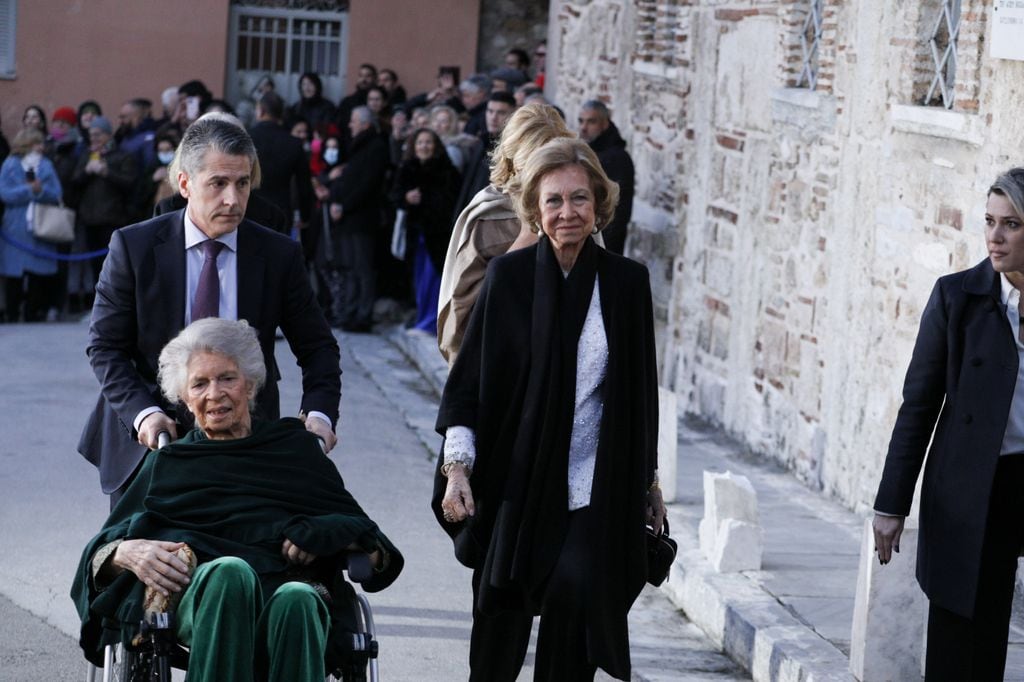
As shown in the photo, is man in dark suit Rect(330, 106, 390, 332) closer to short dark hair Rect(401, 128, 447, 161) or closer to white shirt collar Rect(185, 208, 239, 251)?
short dark hair Rect(401, 128, 447, 161)

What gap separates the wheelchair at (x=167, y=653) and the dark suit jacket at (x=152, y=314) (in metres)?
0.78

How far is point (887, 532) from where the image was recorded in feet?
16.8

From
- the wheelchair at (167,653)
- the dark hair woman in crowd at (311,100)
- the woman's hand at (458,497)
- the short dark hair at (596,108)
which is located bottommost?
the wheelchair at (167,653)

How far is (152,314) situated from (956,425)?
2341mm

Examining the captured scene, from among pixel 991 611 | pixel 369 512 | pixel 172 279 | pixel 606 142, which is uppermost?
pixel 606 142

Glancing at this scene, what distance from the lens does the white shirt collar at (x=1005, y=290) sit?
484cm

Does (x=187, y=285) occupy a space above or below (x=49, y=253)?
above

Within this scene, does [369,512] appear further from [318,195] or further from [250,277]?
[318,195]

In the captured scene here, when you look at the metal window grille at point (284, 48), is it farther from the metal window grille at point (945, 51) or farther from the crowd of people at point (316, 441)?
the crowd of people at point (316, 441)

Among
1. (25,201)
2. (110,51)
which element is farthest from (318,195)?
(110,51)

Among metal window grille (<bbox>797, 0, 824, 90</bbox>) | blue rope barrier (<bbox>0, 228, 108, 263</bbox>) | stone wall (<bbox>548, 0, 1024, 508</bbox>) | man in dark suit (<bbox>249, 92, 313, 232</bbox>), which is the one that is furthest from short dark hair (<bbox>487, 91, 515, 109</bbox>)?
blue rope barrier (<bbox>0, 228, 108, 263</bbox>)

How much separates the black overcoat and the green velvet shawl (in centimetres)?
34

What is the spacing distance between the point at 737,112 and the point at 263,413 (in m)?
6.40

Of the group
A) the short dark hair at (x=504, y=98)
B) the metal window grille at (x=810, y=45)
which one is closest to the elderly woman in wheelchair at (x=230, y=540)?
the metal window grille at (x=810, y=45)
